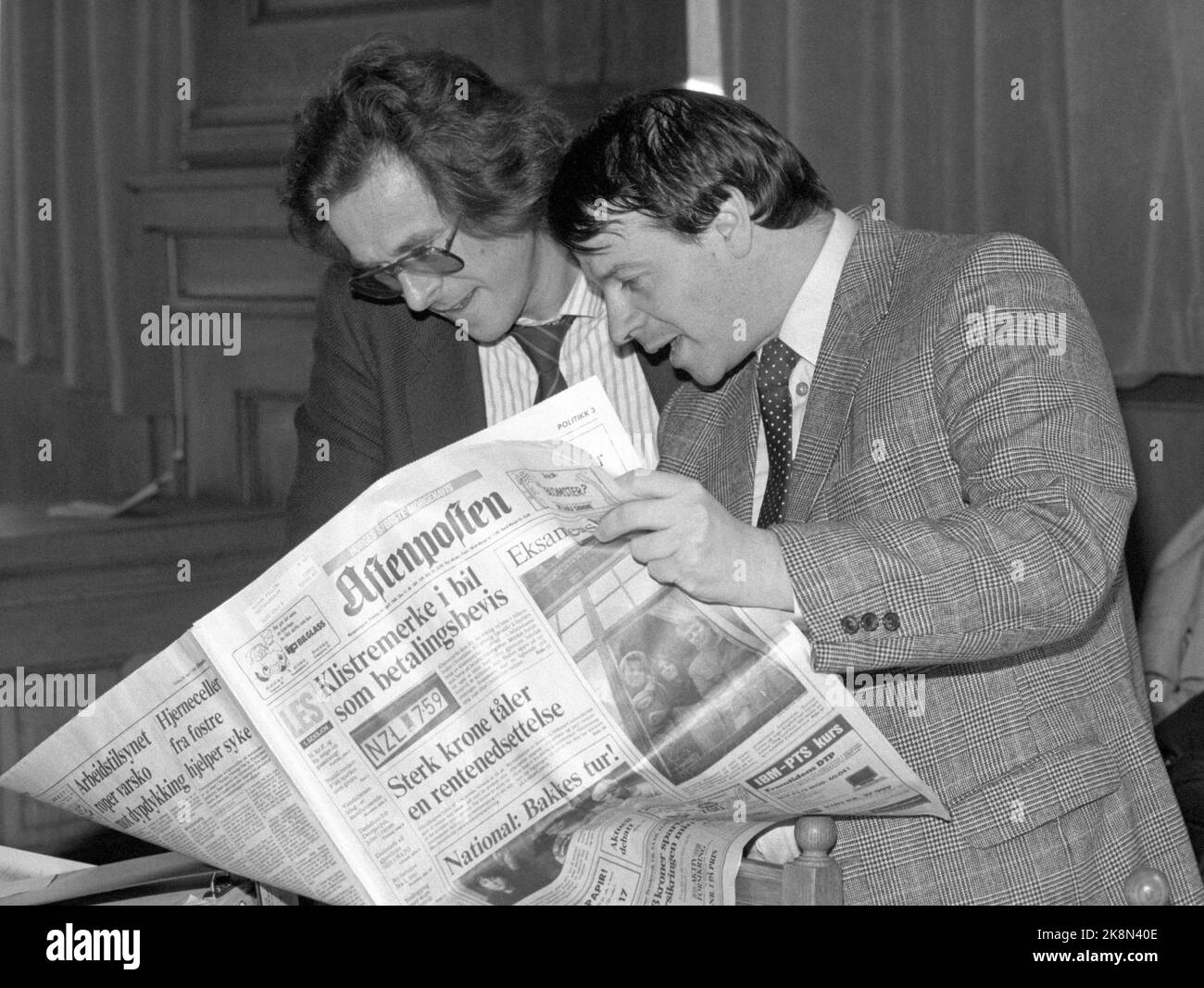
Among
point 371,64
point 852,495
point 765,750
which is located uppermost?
point 371,64

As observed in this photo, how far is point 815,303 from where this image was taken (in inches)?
46.1

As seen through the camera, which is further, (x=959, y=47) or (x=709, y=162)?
(x=959, y=47)

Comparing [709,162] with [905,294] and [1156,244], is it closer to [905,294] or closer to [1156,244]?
[905,294]

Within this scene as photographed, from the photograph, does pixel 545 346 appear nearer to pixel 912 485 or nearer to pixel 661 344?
pixel 661 344

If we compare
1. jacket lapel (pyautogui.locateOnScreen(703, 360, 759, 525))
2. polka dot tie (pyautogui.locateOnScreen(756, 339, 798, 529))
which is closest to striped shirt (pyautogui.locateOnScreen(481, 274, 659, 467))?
jacket lapel (pyautogui.locateOnScreen(703, 360, 759, 525))

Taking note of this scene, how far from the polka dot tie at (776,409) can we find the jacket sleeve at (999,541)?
0.60 feet

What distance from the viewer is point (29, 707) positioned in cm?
270

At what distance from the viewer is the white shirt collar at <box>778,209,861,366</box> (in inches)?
46.0

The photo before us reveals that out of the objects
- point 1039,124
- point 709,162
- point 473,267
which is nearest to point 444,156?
point 473,267

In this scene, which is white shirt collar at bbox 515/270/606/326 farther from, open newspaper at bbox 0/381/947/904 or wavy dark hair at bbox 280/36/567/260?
open newspaper at bbox 0/381/947/904

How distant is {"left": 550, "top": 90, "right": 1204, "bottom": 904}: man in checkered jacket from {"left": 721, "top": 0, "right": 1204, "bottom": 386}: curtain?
133 cm

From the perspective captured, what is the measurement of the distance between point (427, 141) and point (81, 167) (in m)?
1.65

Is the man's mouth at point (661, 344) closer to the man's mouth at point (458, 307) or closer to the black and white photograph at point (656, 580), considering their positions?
the black and white photograph at point (656, 580)

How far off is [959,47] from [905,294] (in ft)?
5.12
